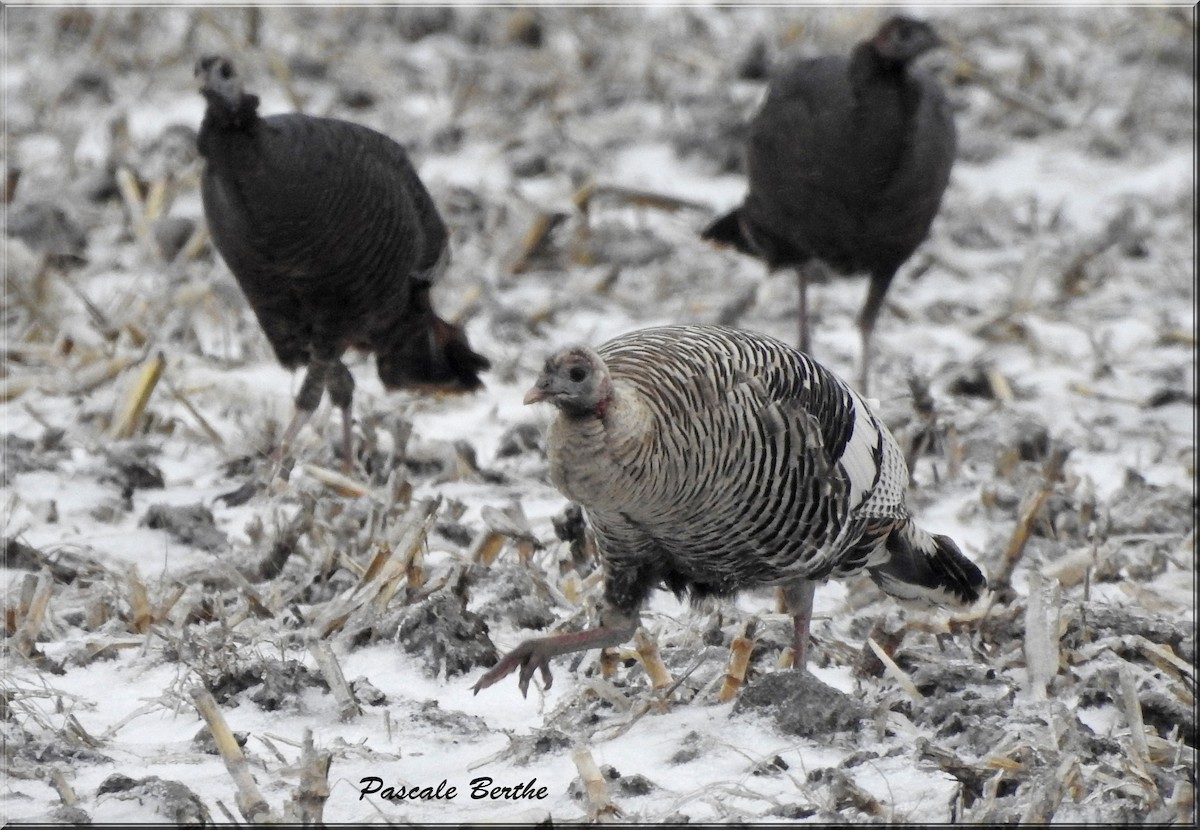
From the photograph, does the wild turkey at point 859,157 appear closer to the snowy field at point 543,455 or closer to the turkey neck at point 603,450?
the snowy field at point 543,455

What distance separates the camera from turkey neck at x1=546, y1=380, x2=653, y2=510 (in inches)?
132

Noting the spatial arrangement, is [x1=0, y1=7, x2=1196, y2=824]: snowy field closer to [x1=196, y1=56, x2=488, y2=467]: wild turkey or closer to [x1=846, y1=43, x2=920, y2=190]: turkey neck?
[x1=196, y1=56, x2=488, y2=467]: wild turkey

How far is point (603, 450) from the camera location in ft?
11.0

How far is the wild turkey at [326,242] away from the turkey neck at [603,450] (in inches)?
83.8

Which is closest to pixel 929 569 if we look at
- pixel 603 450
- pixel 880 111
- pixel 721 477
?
pixel 721 477

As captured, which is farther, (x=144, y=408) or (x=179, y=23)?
(x=179, y=23)

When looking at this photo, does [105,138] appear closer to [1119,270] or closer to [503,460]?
[503,460]

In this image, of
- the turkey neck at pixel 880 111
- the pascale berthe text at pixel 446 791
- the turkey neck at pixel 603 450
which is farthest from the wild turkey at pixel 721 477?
the turkey neck at pixel 880 111

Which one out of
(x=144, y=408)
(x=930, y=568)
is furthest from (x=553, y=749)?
(x=144, y=408)

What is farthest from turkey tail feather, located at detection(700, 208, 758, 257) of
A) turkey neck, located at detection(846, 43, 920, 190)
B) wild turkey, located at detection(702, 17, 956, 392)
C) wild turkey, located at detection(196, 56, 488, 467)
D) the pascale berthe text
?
the pascale berthe text

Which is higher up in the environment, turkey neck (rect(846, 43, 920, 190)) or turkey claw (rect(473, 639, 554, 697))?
turkey neck (rect(846, 43, 920, 190))

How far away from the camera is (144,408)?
5.56m

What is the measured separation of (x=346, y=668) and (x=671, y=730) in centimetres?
84

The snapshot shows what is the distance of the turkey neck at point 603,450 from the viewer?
11.0 feet
